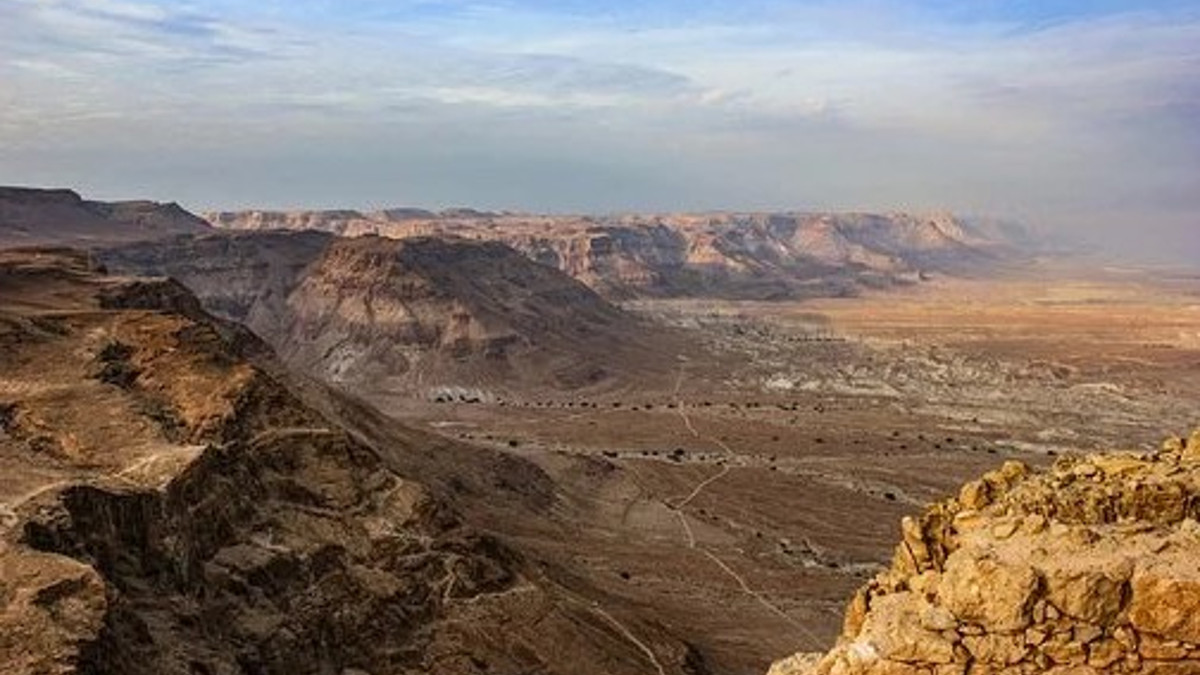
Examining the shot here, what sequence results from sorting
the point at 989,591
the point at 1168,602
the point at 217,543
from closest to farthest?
the point at 1168,602 < the point at 989,591 < the point at 217,543

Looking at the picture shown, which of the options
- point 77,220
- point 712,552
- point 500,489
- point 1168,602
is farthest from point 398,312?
point 1168,602

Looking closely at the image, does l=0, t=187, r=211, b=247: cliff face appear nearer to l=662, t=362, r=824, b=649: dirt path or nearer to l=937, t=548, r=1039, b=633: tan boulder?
l=662, t=362, r=824, b=649: dirt path

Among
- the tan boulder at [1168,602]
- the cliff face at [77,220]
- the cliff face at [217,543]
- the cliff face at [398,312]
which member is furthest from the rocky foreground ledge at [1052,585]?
the cliff face at [77,220]

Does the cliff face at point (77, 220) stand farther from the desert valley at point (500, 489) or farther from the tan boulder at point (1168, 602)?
the tan boulder at point (1168, 602)

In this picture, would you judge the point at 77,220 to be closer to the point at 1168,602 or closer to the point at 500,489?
the point at 500,489

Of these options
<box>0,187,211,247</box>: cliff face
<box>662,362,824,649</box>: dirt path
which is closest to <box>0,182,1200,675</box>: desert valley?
<box>662,362,824,649</box>: dirt path

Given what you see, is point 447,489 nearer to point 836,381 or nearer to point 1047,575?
point 1047,575
